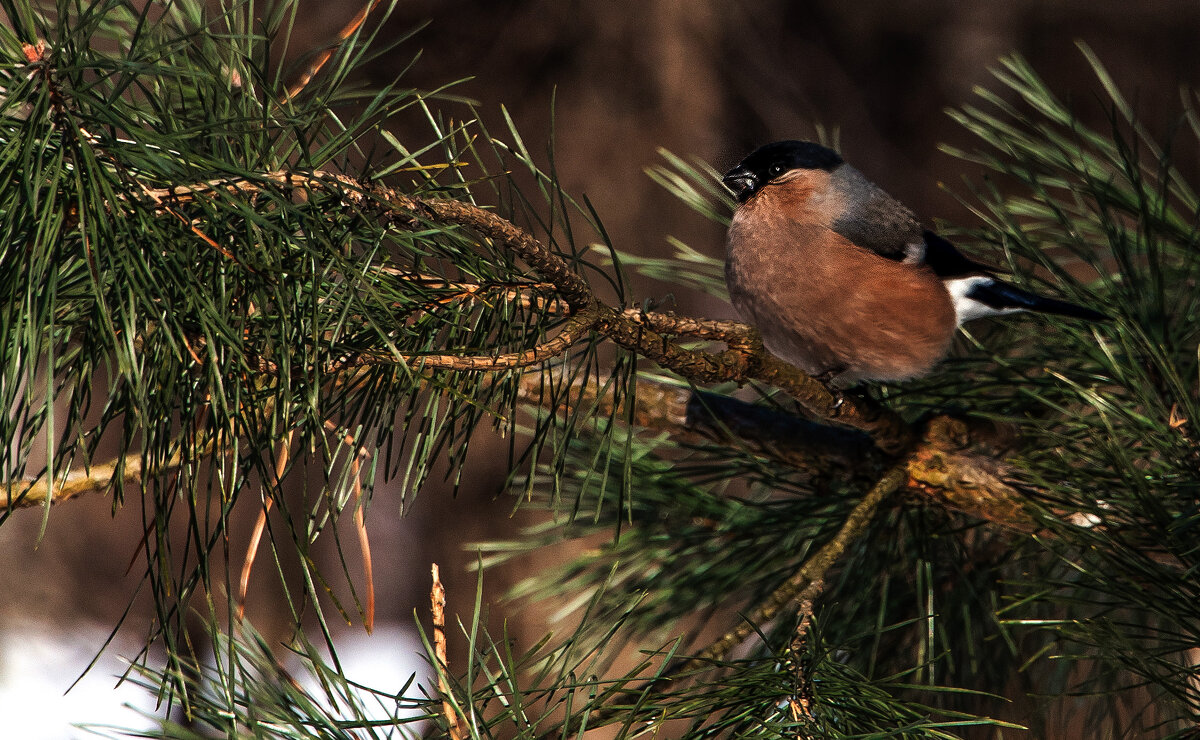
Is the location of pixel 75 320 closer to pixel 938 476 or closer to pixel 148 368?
pixel 148 368

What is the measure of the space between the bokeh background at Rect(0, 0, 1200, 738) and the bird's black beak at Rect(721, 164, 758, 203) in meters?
1.01

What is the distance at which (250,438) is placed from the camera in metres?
0.58

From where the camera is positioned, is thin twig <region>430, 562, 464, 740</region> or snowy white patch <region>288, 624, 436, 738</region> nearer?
thin twig <region>430, 562, 464, 740</region>

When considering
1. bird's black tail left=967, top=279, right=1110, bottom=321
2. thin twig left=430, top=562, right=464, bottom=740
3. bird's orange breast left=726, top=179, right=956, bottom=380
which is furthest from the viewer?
bird's orange breast left=726, top=179, right=956, bottom=380

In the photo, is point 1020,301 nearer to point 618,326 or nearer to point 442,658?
point 618,326

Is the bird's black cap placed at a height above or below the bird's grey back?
above

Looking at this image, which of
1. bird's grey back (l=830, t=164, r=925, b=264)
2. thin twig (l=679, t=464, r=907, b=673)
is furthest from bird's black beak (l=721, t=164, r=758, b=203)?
thin twig (l=679, t=464, r=907, b=673)

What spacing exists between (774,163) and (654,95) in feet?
4.13

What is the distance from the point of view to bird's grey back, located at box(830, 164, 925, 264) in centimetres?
147

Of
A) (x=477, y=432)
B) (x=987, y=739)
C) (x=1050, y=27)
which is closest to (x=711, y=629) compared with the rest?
(x=477, y=432)

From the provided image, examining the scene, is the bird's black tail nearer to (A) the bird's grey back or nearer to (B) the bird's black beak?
(A) the bird's grey back

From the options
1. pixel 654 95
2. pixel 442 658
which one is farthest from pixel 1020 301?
pixel 654 95

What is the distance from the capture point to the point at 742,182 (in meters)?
1.50

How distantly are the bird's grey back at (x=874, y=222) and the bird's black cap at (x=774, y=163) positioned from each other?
0.04 meters
